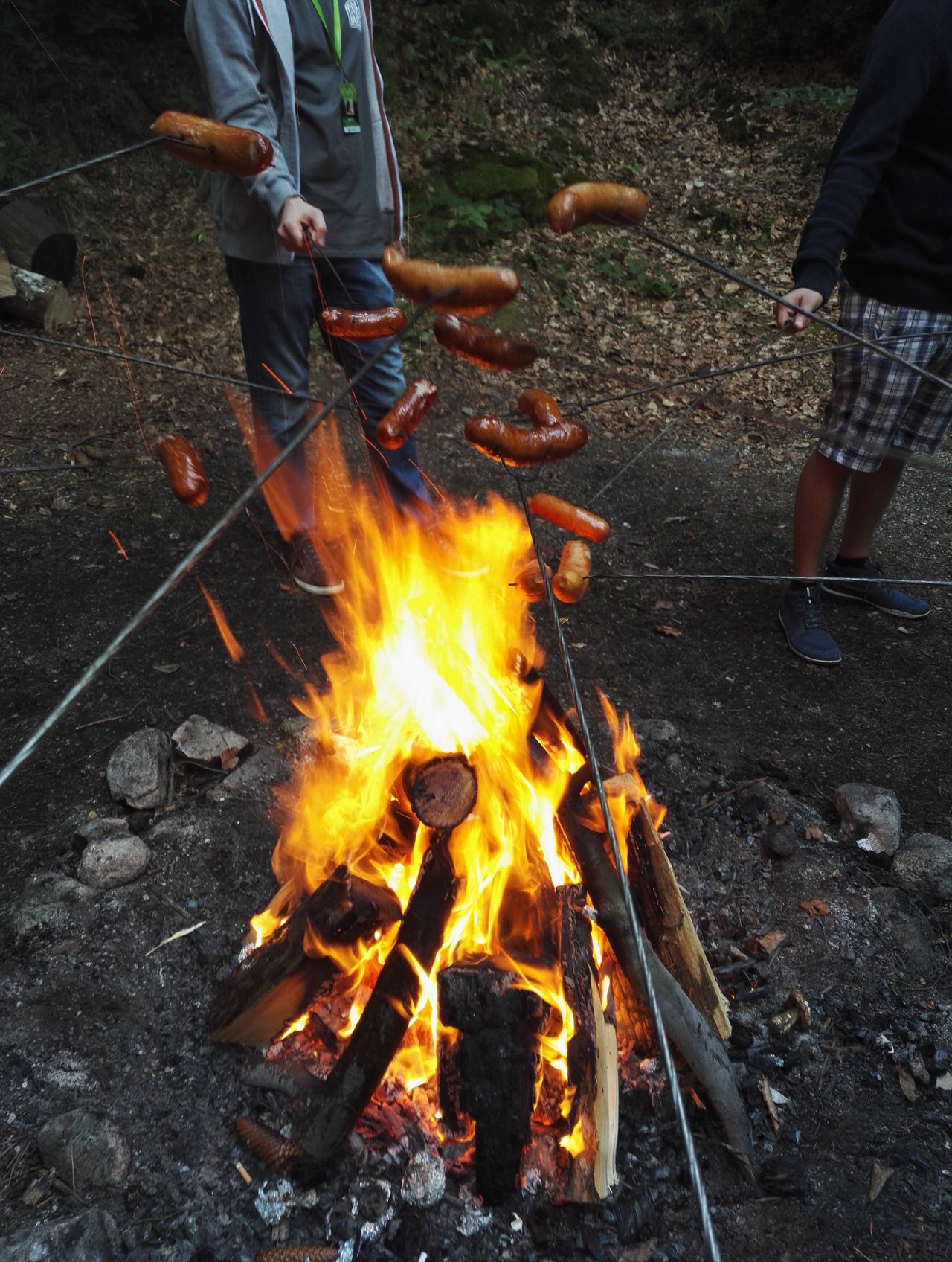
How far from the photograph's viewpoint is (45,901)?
2.43 m

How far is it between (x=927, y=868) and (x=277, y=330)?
320cm

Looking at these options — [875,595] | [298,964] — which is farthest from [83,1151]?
[875,595]

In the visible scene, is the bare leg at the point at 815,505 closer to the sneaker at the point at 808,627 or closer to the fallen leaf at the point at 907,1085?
the sneaker at the point at 808,627

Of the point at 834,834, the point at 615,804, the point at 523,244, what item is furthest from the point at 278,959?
the point at 523,244

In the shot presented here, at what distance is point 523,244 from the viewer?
821 centimetres

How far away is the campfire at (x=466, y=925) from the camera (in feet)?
6.32

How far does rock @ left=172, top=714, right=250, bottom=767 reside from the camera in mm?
3008

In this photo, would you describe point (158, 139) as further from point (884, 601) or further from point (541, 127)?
point (541, 127)

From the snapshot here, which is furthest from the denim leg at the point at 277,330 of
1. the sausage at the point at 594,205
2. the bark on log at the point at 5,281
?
the bark on log at the point at 5,281

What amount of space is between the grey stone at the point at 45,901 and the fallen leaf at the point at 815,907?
2.15 m

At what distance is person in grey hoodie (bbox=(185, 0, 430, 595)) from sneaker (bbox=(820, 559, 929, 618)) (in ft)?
7.89

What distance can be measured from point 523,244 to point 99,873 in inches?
292

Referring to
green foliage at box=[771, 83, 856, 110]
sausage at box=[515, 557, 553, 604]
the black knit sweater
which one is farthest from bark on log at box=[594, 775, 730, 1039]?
green foliage at box=[771, 83, 856, 110]

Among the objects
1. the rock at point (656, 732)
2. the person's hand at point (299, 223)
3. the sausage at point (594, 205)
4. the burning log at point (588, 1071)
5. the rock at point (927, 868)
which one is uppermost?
the sausage at point (594, 205)
